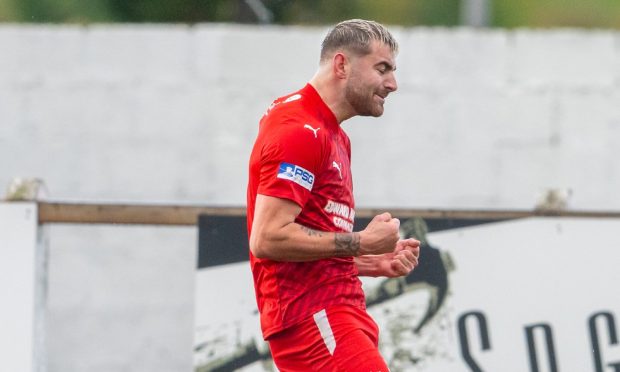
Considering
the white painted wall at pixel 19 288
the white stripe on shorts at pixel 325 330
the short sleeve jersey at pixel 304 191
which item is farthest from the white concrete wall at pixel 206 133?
the white stripe on shorts at pixel 325 330

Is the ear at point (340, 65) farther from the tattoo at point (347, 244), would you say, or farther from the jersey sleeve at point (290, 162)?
the tattoo at point (347, 244)

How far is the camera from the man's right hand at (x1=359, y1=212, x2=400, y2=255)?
4062 millimetres

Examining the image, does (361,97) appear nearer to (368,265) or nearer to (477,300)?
(368,265)

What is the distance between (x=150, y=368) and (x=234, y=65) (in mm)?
1830

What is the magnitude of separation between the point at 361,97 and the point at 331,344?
Result: 0.83 meters

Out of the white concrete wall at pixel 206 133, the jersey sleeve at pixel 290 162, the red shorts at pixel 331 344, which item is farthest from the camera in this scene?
the white concrete wall at pixel 206 133

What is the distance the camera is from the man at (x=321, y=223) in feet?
13.2

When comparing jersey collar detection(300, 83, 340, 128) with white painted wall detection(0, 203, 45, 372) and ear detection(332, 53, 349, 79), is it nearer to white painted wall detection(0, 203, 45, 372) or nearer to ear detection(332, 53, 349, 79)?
ear detection(332, 53, 349, 79)

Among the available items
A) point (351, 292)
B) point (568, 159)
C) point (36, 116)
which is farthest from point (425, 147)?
point (351, 292)

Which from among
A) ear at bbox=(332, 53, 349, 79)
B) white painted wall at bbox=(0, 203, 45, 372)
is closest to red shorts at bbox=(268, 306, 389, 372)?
ear at bbox=(332, 53, 349, 79)

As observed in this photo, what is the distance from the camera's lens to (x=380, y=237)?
13.4 feet

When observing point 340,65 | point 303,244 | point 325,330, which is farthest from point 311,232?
point 340,65

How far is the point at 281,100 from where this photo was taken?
14.1 feet

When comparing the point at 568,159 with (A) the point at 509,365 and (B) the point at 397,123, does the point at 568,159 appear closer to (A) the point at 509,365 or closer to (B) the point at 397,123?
(B) the point at 397,123
